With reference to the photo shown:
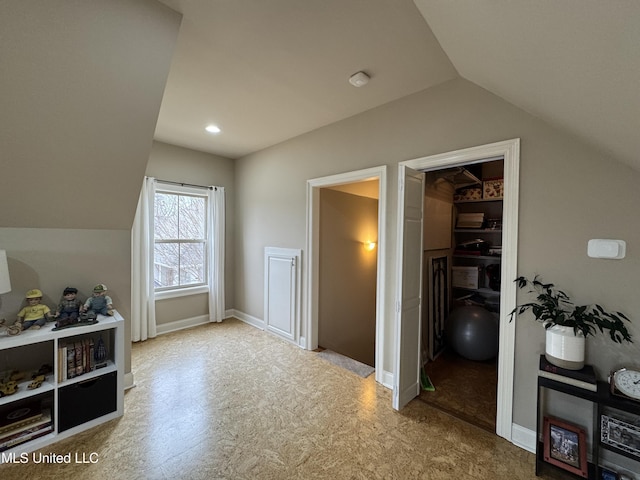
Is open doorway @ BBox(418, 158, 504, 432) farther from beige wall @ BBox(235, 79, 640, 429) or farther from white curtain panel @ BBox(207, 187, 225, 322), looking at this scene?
white curtain panel @ BBox(207, 187, 225, 322)

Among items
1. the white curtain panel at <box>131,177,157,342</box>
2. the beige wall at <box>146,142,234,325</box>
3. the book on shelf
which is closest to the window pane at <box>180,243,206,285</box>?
the beige wall at <box>146,142,234,325</box>

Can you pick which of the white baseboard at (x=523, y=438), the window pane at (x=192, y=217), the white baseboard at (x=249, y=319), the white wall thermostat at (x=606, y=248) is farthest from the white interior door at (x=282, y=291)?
the white wall thermostat at (x=606, y=248)

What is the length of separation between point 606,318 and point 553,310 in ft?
0.88

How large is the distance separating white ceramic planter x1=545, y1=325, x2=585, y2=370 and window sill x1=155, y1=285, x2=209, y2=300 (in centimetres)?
423

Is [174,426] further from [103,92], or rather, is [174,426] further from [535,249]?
[535,249]

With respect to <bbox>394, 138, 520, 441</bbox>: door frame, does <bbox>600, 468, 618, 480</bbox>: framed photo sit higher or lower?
lower

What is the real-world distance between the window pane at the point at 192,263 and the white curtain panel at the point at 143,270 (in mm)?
523

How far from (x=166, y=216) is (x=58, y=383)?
252cm

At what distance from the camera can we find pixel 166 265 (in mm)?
4039

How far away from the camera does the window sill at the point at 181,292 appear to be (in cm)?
391

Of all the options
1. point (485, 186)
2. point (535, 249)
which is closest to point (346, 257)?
point (485, 186)

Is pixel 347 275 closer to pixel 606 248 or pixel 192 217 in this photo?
pixel 192 217

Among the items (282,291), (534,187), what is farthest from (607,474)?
(282,291)

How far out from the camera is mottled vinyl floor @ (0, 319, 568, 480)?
5.50 feet
